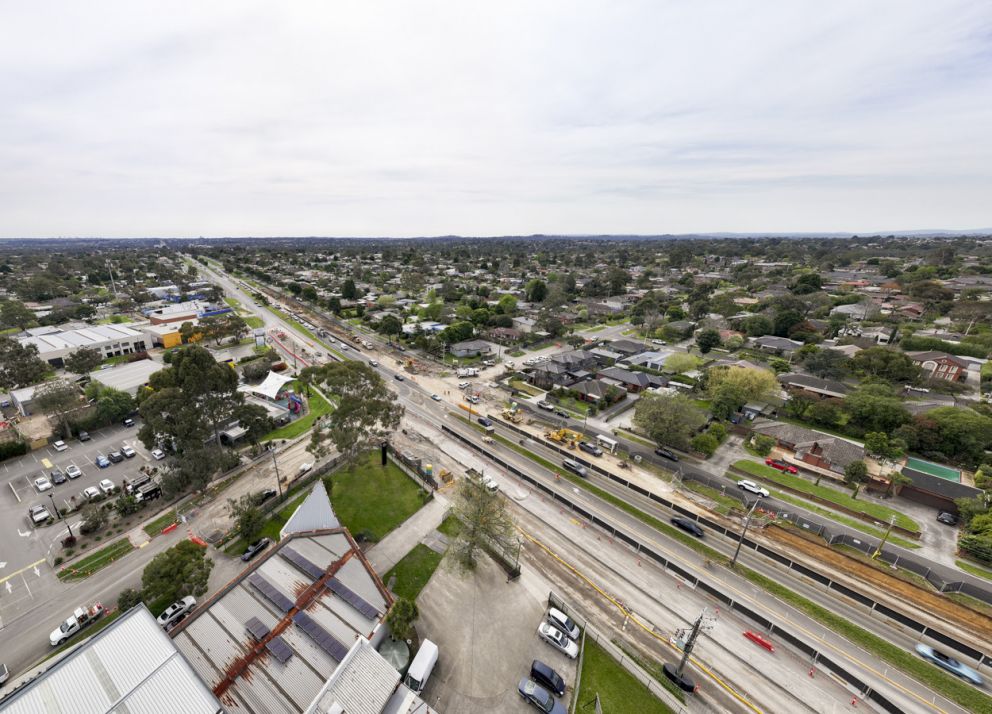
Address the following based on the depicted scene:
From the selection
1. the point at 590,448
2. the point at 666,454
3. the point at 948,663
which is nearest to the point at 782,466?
the point at 666,454

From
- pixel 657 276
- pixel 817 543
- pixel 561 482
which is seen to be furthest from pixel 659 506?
pixel 657 276

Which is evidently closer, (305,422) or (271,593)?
(271,593)

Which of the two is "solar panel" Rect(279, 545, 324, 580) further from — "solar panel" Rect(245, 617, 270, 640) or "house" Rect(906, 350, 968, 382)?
"house" Rect(906, 350, 968, 382)

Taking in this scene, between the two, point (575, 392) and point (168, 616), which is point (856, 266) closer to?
point (575, 392)

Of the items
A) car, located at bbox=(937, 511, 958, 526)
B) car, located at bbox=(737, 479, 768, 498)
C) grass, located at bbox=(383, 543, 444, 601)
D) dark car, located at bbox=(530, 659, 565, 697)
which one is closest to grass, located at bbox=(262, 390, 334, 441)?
grass, located at bbox=(383, 543, 444, 601)

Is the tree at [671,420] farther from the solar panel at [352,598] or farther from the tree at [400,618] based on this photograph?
the solar panel at [352,598]

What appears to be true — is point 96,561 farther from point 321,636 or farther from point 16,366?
point 16,366
